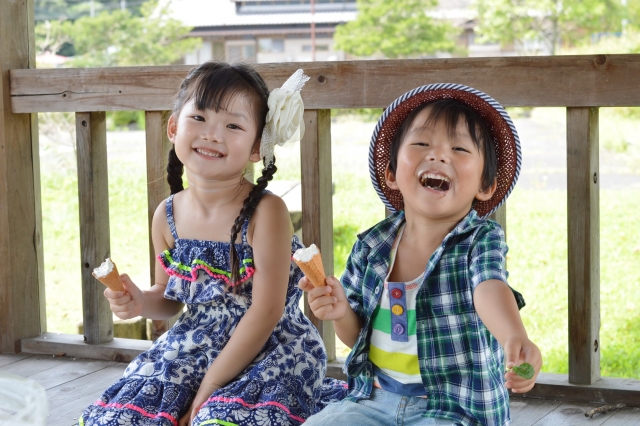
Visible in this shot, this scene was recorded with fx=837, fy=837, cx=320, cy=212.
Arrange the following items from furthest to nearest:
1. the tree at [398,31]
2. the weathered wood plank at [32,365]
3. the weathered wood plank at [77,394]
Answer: the tree at [398,31], the weathered wood plank at [32,365], the weathered wood plank at [77,394]

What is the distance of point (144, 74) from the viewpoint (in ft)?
8.32

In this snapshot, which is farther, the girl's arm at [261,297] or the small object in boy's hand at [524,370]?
the girl's arm at [261,297]

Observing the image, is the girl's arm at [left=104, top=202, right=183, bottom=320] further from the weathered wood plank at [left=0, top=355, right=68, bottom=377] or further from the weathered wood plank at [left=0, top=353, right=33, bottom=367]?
the weathered wood plank at [left=0, top=353, right=33, bottom=367]

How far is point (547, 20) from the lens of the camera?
703 inches

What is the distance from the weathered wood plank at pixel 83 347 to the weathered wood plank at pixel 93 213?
1.3 inches

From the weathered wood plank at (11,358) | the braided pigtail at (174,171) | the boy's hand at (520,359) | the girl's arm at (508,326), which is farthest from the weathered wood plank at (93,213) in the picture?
the boy's hand at (520,359)

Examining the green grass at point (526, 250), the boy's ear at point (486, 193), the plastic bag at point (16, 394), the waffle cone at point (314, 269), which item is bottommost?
the green grass at point (526, 250)

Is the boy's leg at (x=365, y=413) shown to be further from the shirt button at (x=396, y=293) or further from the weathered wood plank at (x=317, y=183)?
the weathered wood plank at (x=317, y=183)

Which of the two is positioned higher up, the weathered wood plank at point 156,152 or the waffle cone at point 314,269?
the weathered wood plank at point 156,152

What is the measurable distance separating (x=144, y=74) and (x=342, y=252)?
14.6 ft

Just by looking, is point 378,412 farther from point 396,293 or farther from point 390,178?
point 390,178

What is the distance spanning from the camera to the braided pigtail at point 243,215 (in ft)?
6.58

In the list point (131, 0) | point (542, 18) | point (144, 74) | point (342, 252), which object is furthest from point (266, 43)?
point (144, 74)

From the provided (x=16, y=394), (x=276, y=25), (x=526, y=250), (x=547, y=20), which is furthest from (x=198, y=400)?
(x=276, y=25)
